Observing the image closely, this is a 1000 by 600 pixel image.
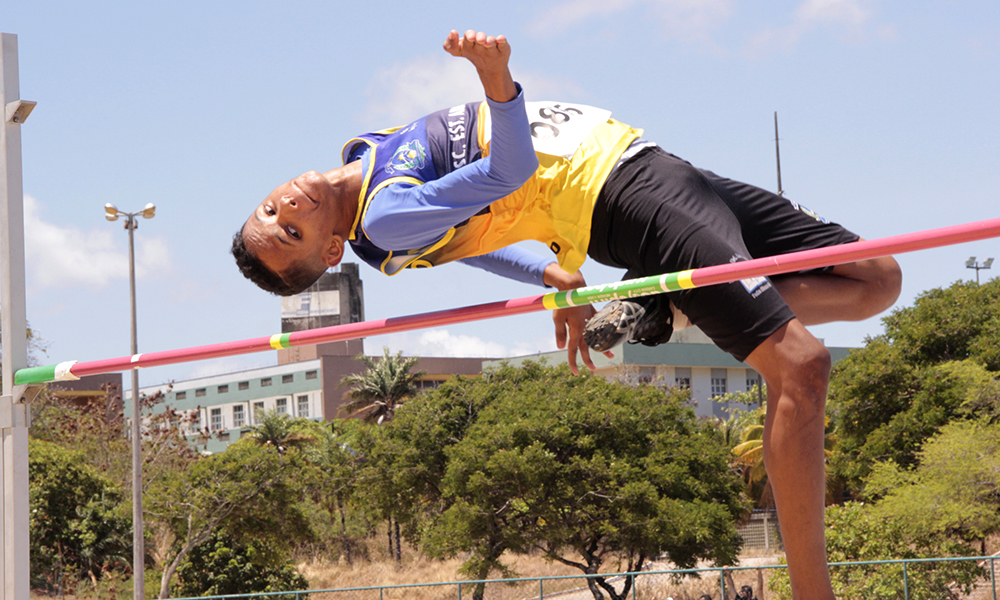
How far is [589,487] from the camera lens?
19297 millimetres

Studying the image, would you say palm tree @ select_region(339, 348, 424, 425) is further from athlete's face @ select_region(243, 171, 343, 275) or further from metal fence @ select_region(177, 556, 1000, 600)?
athlete's face @ select_region(243, 171, 343, 275)

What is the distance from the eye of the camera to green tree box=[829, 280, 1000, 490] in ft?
69.3

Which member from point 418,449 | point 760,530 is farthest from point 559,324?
point 760,530

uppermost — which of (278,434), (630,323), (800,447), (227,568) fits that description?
(278,434)

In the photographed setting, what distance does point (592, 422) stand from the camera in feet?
66.1

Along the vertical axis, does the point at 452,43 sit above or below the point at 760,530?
above

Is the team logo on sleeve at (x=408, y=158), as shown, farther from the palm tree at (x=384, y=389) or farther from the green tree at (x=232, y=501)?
the palm tree at (x=384, y=389)

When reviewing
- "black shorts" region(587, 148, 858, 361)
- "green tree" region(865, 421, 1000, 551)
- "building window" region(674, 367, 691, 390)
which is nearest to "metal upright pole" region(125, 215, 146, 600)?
"green tree" region(865, 421, 1000, 551)

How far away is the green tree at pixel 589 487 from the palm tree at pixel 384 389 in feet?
40.2

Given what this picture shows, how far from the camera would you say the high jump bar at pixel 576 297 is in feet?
5.74

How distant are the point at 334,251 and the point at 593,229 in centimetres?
67

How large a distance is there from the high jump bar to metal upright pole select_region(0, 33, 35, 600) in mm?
91

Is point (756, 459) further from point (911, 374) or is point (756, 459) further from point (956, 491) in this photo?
point (956, 491)

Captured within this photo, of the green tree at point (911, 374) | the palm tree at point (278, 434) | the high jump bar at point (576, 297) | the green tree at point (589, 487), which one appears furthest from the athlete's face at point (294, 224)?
the palm tree at point (278, 434)
